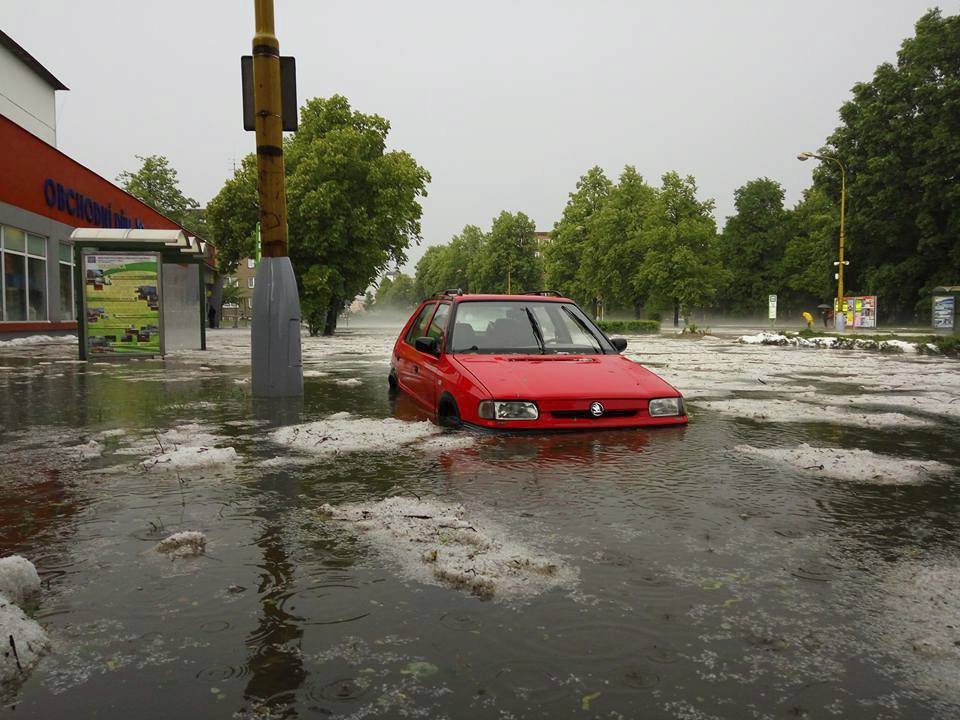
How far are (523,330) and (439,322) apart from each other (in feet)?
3.01

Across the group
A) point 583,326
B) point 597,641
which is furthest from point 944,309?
point 597,641

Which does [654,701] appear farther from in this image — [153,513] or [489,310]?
[489,310]

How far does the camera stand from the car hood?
577 cm

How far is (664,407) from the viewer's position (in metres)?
6.10

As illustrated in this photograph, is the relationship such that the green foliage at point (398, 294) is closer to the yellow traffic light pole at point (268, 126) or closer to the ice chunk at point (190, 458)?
the yellow traffic light pole at point (268, 126)

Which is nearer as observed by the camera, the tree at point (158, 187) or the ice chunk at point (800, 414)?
the ice chunk at point (800, 414)

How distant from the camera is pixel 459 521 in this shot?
3.49 meters

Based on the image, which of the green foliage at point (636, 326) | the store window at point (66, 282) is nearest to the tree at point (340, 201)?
the store window at point (66, 282)

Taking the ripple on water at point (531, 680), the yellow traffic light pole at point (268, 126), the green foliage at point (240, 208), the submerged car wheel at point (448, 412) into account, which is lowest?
the ripple on water at point (531, 680)

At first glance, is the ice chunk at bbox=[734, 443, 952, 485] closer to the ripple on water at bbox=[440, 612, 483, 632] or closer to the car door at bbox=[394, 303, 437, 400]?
the ripple on water at bbox=[440, 612, 483, 632]

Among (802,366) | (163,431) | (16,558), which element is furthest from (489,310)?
(802,366)

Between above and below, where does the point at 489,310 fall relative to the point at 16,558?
above

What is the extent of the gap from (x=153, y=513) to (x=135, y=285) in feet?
41.8

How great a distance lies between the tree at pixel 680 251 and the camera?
48.5 metres
